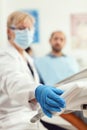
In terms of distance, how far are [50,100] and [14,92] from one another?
218 millimetres

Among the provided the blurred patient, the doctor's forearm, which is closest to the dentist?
Result: the doctor's forearm

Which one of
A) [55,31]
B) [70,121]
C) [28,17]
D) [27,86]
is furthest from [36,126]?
[55,31]

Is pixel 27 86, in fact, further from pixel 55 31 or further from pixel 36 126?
pixel 55 31

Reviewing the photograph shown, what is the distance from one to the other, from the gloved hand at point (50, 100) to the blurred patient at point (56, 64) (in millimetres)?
1359

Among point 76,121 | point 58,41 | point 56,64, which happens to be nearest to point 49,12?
point 58,41

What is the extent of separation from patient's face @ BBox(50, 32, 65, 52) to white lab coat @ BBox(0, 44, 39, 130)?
1.66m

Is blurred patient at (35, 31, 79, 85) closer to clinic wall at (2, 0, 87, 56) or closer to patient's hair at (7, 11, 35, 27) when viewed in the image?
clinic wall at (2, 0, 87, 56)

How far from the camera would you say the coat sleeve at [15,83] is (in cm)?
100

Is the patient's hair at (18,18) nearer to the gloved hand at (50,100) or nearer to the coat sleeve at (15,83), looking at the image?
the coat sleeve at (15,83)

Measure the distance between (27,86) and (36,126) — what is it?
0.26m

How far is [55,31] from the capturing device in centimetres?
319

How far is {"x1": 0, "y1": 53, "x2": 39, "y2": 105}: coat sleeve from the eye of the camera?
3.29 feet

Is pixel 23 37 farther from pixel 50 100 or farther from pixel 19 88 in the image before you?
pixel 50 100

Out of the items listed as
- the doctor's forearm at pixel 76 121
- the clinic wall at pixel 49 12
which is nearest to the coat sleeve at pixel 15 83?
the doctor's forearm at pixel 76 121
